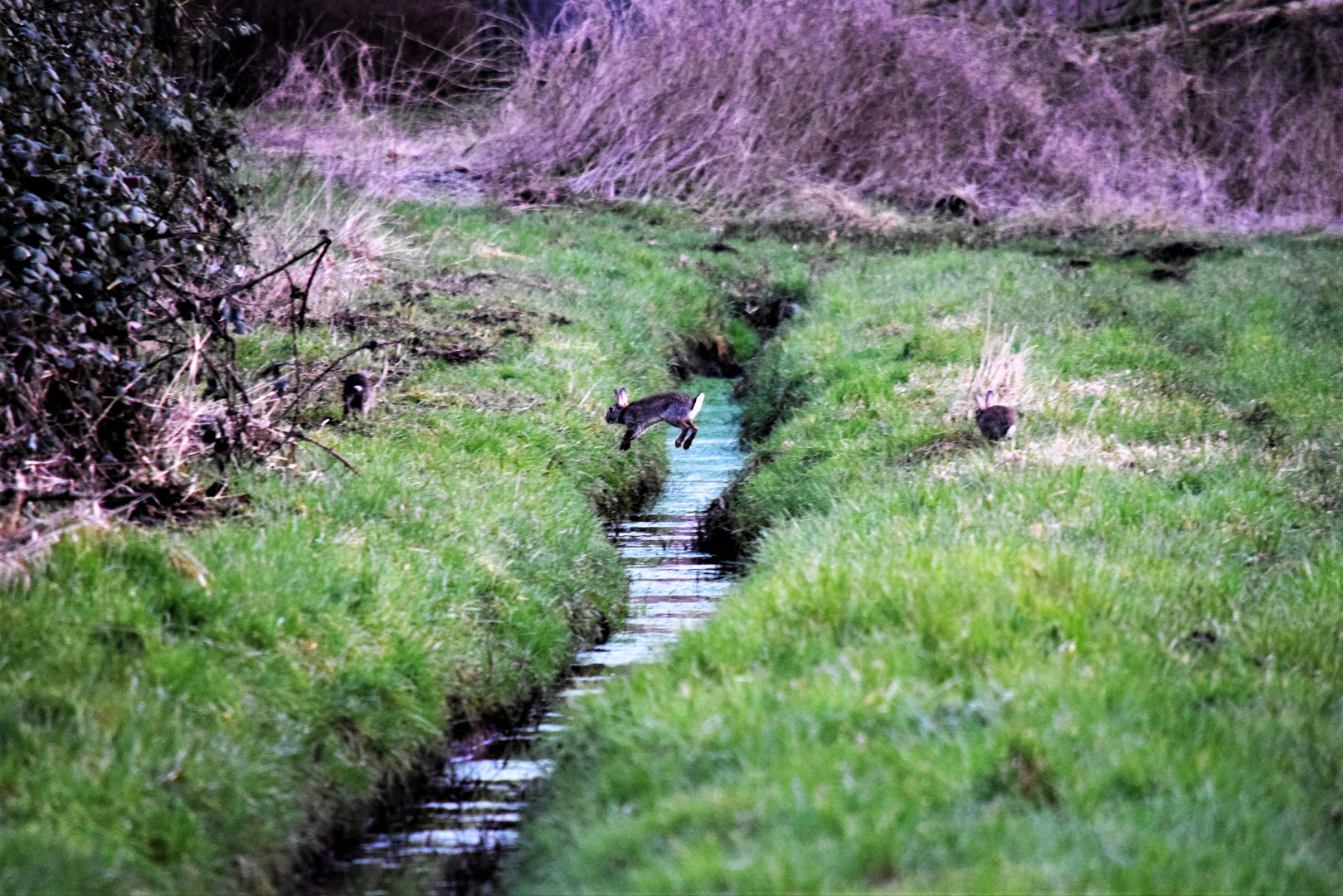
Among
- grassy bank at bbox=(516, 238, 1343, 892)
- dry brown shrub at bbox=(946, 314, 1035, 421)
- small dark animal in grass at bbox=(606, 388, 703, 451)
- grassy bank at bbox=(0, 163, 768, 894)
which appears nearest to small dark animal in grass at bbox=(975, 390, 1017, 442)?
grassy bank at bbox=(516, 238, 1343, 892)

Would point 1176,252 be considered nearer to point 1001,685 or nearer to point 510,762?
point 1001,685

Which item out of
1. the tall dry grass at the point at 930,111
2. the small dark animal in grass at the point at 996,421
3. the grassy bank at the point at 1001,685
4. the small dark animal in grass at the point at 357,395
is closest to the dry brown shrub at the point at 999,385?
the grassy bank at the point at 1001,685

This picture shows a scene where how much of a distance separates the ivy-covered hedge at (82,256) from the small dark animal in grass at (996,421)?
17.6 feet

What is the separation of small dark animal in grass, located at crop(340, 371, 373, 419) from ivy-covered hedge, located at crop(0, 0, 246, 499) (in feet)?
5.19

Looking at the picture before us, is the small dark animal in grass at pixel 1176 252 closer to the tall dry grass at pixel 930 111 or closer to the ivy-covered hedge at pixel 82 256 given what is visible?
the tall dry grass at pixel 930 111

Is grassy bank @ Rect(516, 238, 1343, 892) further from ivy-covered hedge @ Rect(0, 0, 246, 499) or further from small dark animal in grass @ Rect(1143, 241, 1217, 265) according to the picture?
small dark animal in grass @ Rect(1143, 241, 1217, 265)

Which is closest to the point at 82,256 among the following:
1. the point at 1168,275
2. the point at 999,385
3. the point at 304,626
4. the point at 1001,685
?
the point at 304,626

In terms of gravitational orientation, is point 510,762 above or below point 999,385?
below

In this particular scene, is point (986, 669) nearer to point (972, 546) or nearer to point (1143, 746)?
point (1143, 746)

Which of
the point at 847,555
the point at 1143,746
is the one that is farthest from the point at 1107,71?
the point at 1143,746

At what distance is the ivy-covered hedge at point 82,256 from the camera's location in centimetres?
589

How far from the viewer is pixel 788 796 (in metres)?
4.39

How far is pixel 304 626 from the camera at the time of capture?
598 cm

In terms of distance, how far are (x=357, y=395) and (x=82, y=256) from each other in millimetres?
3180
